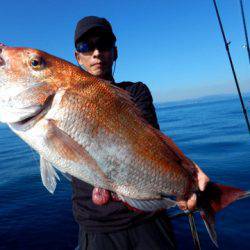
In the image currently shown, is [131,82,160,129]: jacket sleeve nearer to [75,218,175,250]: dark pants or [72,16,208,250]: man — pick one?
[72,16,208,250]: man

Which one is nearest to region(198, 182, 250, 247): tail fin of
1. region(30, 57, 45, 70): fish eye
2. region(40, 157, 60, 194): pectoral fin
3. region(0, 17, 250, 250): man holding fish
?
region(0, 17, 250, 250): man holding fish

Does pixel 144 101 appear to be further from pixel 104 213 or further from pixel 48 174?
pixel 48 174

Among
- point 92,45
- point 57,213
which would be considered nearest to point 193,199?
point 92,45

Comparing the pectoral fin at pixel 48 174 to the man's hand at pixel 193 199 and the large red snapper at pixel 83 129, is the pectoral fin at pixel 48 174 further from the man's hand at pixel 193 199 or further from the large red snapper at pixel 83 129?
the man's hand at pixel 193 199

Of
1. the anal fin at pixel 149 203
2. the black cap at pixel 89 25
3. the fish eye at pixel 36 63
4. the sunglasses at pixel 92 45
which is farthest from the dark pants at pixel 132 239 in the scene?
the black cap at pixel 89 25

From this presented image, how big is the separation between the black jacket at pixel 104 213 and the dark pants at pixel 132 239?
0.34 feet

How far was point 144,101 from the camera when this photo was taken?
145 inches

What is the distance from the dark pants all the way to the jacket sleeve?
4.37 feet

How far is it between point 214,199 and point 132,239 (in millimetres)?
1177

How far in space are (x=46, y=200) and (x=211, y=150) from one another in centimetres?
1404

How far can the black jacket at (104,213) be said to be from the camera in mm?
3354

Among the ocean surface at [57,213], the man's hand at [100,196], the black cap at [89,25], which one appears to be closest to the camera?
the man's hand at [100,196]

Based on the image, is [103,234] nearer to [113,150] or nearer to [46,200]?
[113,150]

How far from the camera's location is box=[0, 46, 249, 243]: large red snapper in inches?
93.7
